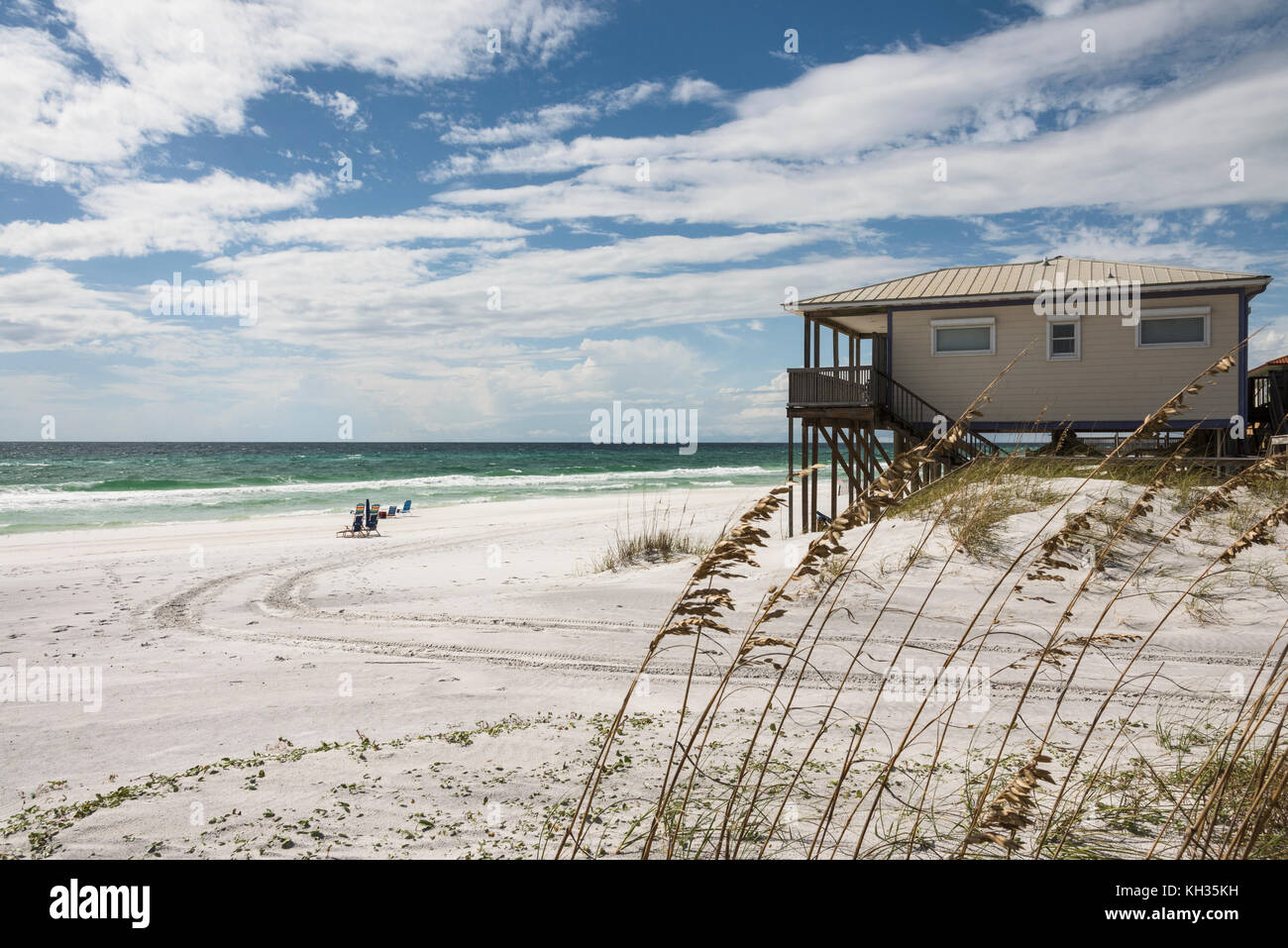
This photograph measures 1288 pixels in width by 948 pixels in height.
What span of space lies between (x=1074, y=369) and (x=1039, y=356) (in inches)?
29.5

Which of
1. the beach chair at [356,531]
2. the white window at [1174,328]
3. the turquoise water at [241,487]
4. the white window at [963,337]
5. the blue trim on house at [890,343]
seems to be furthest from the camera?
the turquoise water at [241,487]

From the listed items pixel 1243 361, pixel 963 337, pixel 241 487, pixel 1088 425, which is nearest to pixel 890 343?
pixel 963 337

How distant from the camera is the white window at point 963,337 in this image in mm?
17375

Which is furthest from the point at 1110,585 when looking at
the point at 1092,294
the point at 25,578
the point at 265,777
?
the point at 25,578

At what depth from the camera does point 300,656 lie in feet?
23.1

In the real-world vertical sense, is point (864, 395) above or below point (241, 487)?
above

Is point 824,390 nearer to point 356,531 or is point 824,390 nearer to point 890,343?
point 890,343

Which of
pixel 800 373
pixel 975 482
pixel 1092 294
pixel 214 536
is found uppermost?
pixel 1092 294

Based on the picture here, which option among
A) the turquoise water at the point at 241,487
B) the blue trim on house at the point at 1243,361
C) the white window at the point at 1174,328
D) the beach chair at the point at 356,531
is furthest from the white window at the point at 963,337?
the turquoise water at the point at 241,487

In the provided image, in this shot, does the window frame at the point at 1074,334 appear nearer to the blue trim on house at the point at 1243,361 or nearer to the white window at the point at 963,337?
the white window at the point at 963,337

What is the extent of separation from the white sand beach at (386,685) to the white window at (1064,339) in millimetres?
9147

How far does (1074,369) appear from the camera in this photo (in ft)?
55.5
